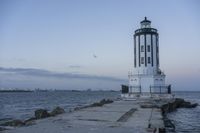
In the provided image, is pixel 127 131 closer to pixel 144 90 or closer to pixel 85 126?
pixel 85 126

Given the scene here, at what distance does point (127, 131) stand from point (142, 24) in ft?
92.2

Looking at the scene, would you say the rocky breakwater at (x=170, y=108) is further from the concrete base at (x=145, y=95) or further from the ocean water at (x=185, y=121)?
the concrete base at (x=145, y=95)

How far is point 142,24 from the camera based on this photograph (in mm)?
37531

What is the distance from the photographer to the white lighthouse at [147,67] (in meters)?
36.0

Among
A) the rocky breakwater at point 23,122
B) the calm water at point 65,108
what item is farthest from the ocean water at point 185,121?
the rocky breakwater at point 23,122

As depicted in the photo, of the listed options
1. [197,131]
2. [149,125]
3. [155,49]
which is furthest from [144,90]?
[149,125]

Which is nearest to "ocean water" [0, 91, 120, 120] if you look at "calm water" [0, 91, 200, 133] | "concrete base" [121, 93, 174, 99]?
"calm water" [0, 91, 200, 133]

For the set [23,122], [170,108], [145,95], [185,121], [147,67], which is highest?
[147,67]

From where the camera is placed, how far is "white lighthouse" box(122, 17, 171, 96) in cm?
3603

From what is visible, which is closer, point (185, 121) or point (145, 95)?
point (185, 121)

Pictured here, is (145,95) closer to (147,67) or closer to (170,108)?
(147,67)

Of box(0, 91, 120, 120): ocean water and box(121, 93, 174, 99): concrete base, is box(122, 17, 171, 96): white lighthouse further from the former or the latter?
box(0, 91, 120, 120): ocean water

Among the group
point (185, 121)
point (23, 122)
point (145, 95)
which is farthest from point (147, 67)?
point (23, 122)

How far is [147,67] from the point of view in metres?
36.5
